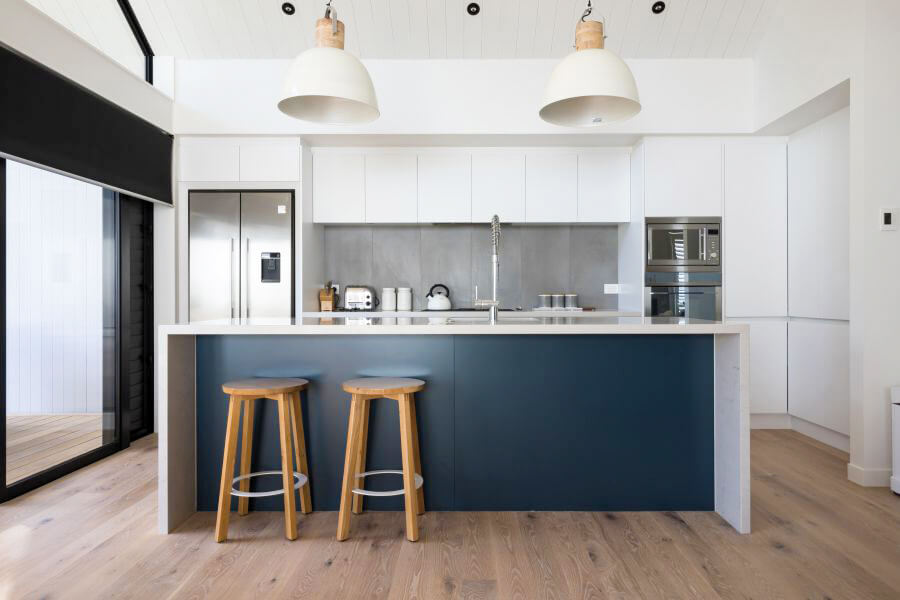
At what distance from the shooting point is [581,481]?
2.69 m

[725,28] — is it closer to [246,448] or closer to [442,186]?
[442,186]

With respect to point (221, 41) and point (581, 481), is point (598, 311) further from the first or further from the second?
point (221, 41)

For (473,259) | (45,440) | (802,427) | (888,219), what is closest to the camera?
(888,219)

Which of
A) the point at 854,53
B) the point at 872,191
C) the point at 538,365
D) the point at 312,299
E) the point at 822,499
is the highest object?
the point at 854,53

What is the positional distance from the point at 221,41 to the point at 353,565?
381 cm

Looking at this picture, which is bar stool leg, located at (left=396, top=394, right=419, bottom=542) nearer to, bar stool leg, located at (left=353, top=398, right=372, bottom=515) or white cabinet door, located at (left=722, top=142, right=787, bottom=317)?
bar stool leg, located at (left=353, top=398, right=372, bottom=515)

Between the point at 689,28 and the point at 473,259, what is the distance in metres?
2.41

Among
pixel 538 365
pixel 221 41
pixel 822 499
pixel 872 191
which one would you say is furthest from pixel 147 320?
pixel 872 191

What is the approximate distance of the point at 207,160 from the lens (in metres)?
4.42

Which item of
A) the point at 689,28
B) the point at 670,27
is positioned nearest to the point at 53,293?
the point at 670,27

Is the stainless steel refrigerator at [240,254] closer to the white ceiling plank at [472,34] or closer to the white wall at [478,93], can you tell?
the white wall at [478,93]

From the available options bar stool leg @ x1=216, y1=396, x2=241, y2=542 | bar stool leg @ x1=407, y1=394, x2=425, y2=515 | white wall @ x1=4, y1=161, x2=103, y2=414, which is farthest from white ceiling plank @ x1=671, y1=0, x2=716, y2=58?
white wall @ x1=4, y1=161, x2=103, y2=414

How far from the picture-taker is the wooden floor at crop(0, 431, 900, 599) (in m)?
2.00

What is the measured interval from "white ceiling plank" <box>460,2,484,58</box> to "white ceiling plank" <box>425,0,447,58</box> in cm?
15
